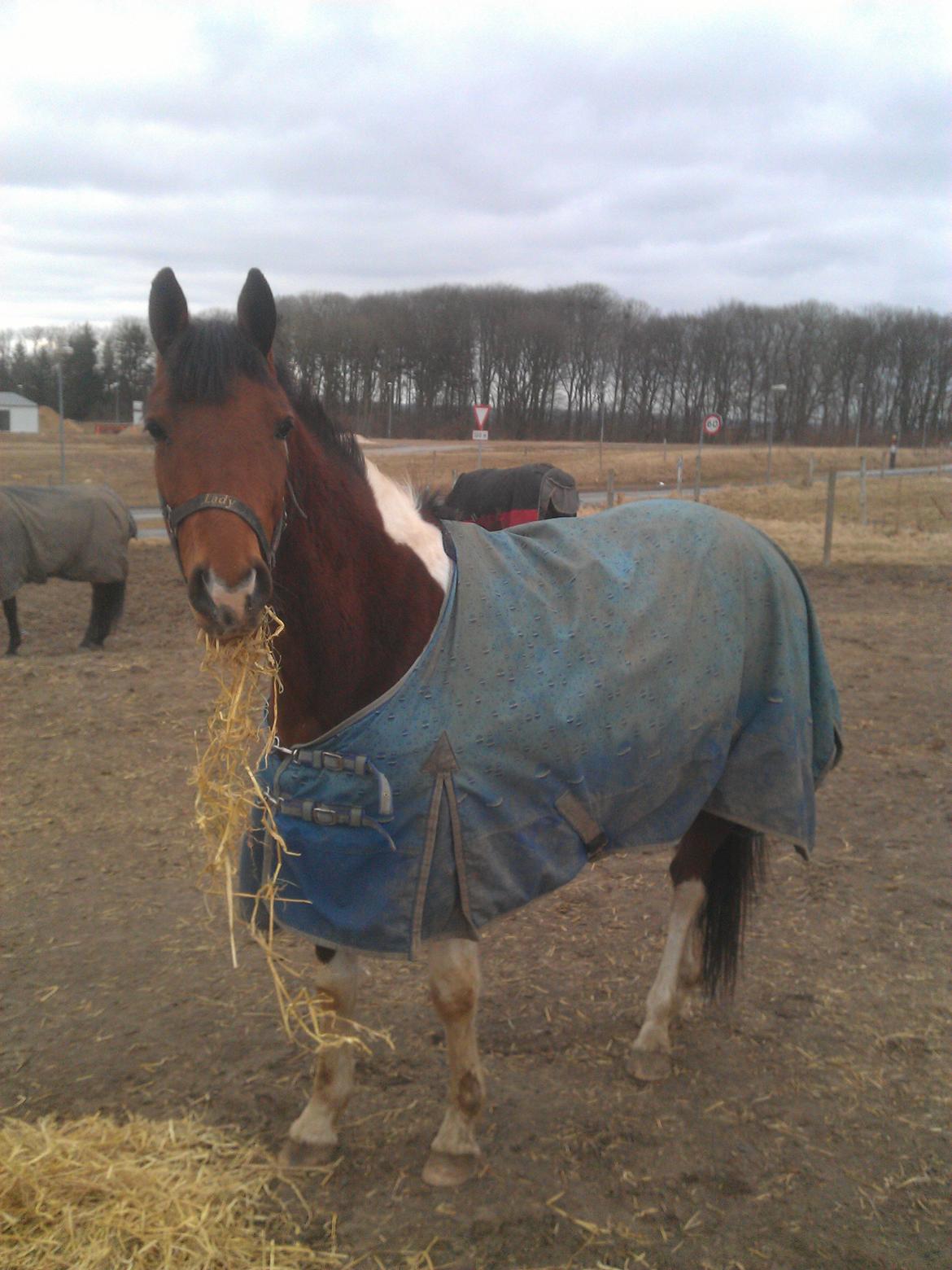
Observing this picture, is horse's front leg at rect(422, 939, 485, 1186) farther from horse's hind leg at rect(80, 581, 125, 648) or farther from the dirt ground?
horse's hind leg at rect(80, 581, 125, 648)

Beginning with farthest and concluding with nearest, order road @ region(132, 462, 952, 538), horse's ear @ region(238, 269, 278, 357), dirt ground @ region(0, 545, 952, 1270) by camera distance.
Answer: road @ region(132, 462, 952, 538)
dirt ground @ region(0, 545, 952, 1270)
horse's ear @ region(238, 269, 278, 357)

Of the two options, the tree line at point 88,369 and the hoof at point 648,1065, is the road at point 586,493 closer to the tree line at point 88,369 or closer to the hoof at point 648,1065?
the tree line at point 88,369

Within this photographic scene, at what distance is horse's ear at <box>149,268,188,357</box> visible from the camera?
1.91 metres

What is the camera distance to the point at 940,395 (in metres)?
36.0

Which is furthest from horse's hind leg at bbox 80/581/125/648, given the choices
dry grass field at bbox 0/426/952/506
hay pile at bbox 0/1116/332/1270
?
hay pile at bbox 0/1116/332/1270

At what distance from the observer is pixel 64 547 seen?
27.1 ft

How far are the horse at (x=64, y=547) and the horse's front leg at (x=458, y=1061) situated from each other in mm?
6824

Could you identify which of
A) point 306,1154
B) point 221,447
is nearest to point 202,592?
point 221,447

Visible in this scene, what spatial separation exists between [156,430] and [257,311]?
1.08 feet

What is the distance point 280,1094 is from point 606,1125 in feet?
2.95

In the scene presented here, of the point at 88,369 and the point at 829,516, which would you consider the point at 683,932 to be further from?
the point at 829,516

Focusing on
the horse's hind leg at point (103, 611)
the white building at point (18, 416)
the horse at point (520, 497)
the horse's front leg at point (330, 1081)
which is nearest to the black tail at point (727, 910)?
the horse's front leg at point (330, 1081)

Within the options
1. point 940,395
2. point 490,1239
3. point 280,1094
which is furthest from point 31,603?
point 940,395

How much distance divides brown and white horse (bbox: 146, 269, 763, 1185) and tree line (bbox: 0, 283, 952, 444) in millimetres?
261
